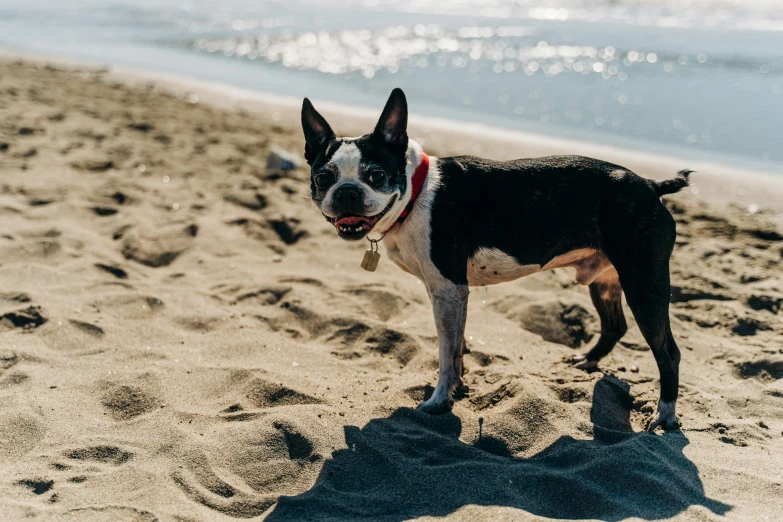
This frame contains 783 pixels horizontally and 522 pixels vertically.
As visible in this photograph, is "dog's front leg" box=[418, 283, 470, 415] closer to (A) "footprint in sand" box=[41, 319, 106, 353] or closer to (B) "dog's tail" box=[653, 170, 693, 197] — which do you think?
(B) "dog's tail" box=[653, 170, 693, 197]

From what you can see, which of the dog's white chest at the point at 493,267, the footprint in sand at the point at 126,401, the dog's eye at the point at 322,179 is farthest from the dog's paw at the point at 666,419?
the footprint in sand at the point at 126,401

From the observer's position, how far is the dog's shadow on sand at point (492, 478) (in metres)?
3.48

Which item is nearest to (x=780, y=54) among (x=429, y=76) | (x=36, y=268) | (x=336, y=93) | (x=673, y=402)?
(x=429, y=76)

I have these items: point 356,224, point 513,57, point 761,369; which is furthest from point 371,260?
point 513,57

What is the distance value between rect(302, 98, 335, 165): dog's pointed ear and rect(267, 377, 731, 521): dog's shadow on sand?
1.70m

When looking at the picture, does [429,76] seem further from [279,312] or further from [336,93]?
[279,312]

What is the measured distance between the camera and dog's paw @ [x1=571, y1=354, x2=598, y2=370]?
5012 millimetres

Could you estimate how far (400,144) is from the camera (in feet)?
14.2

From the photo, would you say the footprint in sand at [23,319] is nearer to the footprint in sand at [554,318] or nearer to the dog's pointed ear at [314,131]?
the dog's pointed ear at [314,131]

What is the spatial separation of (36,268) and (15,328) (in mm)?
1013

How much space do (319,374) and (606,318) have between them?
2022mm

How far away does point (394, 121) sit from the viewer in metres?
4.27

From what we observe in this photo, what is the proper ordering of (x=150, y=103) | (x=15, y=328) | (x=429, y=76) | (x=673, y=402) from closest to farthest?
(x=673, y=402) → (x=15, y=328) → (x=150, y=103) → (x=429, y=76)

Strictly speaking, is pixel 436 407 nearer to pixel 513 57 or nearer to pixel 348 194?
pixel 348 194
